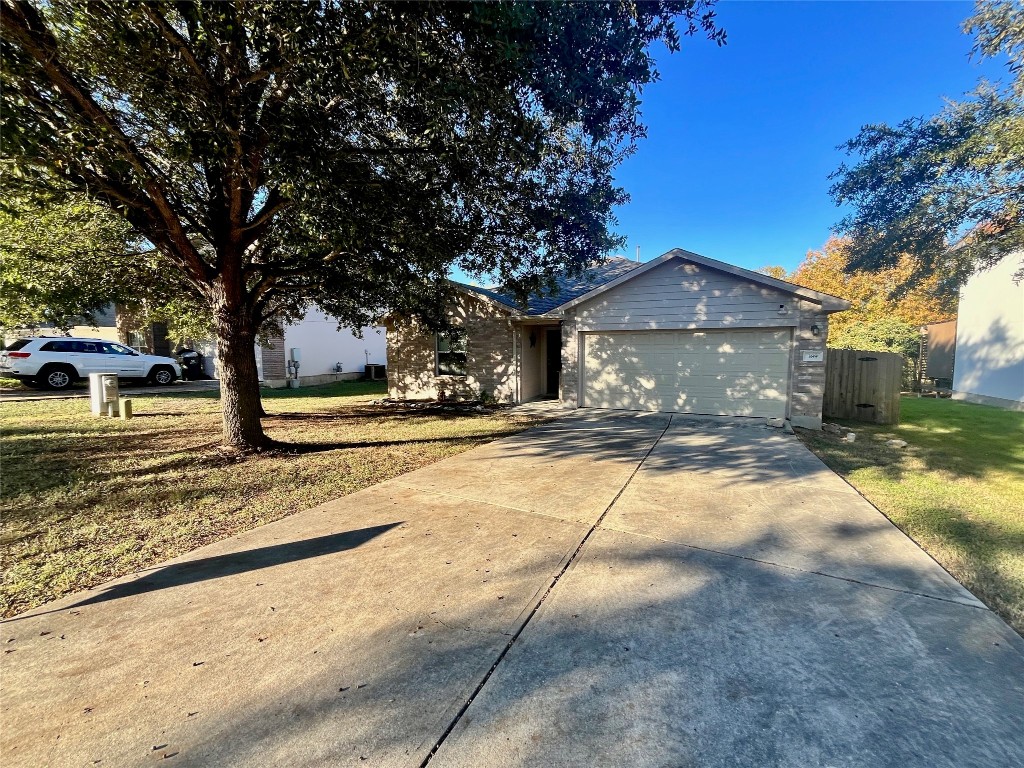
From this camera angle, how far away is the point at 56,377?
13.9m

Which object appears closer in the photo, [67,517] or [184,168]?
[67,517]

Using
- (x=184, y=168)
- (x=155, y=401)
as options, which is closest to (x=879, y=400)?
(x=184, y=168)

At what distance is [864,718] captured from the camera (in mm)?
1959

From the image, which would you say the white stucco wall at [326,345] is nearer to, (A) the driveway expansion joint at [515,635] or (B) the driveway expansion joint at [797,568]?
(A) the driveway expansion joint at [515,635]

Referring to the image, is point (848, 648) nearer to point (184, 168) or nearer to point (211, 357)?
point (184, 168)

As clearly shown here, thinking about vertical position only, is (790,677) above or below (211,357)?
below

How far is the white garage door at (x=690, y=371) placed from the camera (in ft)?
30.8

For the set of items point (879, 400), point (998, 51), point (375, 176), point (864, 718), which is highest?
point (998, 51)

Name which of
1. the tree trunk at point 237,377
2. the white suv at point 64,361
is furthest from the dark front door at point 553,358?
the white suv at point 64,361

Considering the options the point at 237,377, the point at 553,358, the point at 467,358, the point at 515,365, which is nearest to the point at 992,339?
the point at 553,358

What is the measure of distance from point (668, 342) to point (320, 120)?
26.8ft

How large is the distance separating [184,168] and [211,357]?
1556cm

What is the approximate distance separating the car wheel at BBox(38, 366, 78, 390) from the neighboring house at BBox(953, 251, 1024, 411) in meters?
26.7

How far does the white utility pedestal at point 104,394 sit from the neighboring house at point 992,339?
21.2 metres
